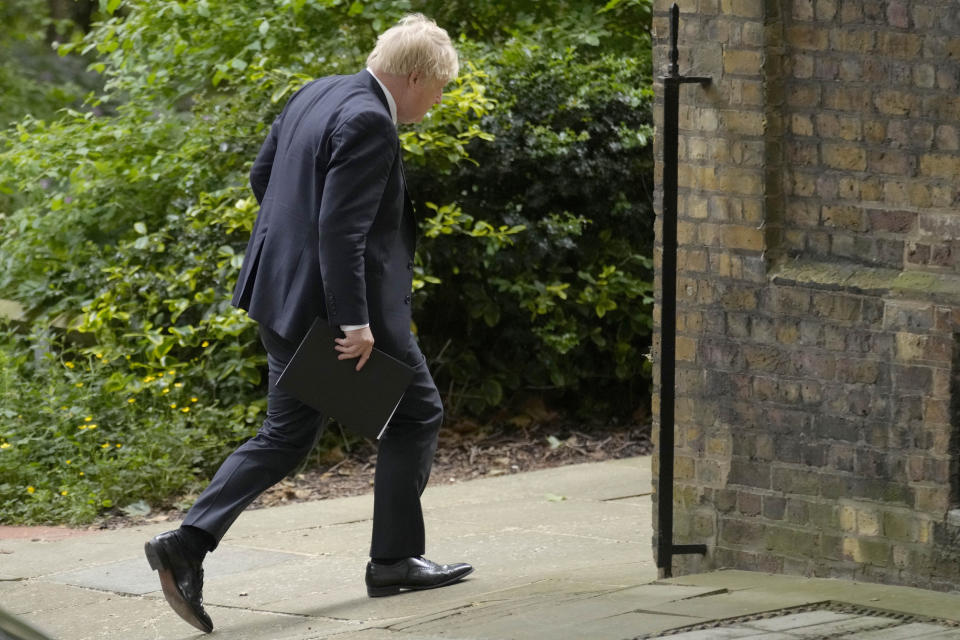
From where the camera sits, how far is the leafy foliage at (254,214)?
26.1 feet

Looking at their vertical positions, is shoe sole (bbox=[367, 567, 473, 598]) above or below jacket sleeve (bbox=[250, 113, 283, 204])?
below

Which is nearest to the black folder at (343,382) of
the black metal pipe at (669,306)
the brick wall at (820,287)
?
the black metal pipe at (669,306)

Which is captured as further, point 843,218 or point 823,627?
point 843,218

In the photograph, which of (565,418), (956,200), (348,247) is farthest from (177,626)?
(565,418)

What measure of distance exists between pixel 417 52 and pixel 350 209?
58 cm

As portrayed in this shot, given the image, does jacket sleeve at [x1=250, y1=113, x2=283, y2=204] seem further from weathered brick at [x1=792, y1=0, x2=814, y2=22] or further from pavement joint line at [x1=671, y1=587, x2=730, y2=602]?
pavement joint line at [x1=671, y1=587, x2=730, y2=602]

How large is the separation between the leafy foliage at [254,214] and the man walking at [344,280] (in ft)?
8.75

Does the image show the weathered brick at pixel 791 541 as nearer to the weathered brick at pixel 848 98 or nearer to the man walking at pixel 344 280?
the man walking at pixel 344 280

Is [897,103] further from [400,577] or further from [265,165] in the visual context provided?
[400,577]

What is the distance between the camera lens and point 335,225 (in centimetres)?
467

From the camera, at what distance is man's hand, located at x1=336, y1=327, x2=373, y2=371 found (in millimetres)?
4742

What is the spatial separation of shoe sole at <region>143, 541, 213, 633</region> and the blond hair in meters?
1.68

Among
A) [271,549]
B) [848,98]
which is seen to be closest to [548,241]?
[271,549]

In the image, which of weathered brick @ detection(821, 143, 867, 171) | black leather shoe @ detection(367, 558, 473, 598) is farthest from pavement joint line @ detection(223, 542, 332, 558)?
weathered brick @ detection(821, 143, 867, 171)
